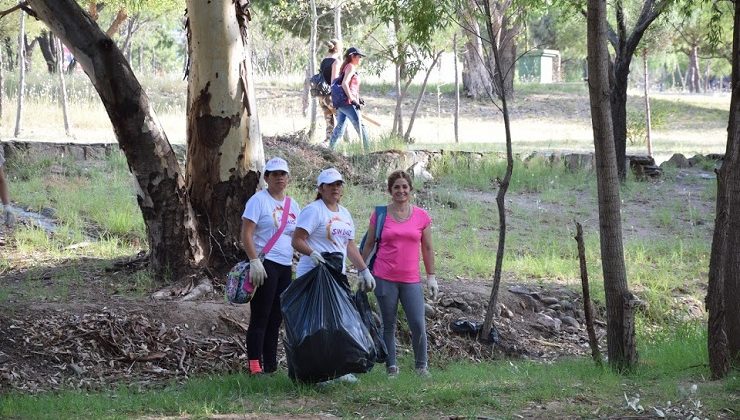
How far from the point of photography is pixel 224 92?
985cm

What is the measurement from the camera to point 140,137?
9.70 m

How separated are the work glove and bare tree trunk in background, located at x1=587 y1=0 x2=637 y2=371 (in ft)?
23.0

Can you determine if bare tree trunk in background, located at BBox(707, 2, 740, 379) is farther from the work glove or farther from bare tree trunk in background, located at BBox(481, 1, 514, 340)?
the work glove

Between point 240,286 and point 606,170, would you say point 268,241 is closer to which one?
point 240,286

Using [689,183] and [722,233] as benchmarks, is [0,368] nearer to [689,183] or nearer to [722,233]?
[722,233]

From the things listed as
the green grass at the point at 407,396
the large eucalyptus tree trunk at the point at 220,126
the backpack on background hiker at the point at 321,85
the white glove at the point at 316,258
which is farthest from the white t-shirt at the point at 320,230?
the backpack on background hiker at the point at 321,85

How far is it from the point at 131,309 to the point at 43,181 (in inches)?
230

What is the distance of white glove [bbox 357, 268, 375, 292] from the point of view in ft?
25.0

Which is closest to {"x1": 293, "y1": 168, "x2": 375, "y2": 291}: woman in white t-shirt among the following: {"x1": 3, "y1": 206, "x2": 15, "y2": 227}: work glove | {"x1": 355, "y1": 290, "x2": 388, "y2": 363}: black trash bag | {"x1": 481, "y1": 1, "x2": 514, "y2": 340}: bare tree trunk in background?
{"x1": 355, "y1": 290, "x2": 388, "y2": 363}: black trash bag

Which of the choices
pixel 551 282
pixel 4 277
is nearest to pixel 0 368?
pixel 4 277

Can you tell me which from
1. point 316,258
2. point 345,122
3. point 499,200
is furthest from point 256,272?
point 345,122

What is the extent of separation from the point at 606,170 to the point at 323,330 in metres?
2.38

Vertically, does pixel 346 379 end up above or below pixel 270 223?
below

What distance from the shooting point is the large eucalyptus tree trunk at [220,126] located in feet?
32.2
